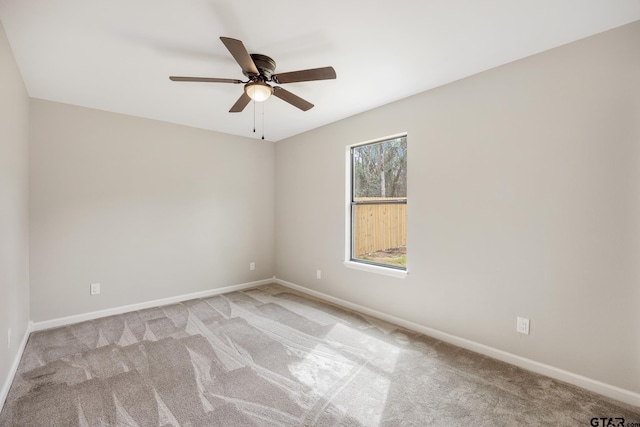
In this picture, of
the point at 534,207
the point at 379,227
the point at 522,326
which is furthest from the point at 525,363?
the point at 379,227

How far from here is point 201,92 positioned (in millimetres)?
3012

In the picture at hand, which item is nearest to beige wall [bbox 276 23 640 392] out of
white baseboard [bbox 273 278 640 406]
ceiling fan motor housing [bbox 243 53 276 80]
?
white baseboard [bbox 273 278 640 406]

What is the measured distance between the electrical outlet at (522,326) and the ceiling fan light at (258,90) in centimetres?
273

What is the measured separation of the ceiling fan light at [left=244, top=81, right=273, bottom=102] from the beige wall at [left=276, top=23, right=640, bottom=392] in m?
1.58

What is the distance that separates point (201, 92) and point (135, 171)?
1.52 m

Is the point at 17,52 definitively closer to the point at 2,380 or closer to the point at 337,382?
the point at 2,380

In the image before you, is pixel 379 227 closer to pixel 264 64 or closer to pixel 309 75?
pixel 309 75

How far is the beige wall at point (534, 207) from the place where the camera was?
1.94 metres

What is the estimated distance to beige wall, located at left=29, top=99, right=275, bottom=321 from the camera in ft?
10.4

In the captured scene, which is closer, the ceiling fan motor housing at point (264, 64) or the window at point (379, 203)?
the ceiling fan motor housing at point (264, 64)

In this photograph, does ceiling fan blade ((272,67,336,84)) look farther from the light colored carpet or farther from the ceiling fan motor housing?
the light colored carpet

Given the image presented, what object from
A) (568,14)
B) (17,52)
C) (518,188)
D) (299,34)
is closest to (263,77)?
(299,34)

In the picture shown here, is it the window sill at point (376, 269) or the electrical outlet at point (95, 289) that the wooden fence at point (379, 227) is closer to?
the window sill at point (376, 269)

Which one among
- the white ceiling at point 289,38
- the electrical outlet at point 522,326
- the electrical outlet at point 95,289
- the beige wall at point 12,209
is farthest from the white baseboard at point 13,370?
the electrical outlet at point 522,326
